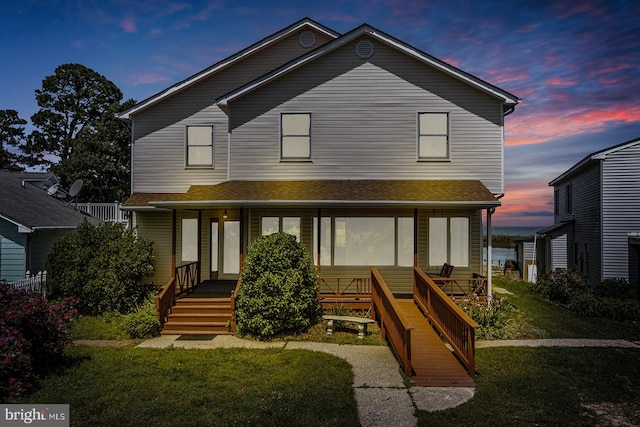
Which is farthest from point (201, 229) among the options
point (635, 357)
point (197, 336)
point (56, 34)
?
point (635, 357)

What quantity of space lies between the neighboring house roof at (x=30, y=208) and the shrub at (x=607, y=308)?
20.0m

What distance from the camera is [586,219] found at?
2073 cm

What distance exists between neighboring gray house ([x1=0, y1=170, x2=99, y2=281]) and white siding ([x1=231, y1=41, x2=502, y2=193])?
30.6 feet

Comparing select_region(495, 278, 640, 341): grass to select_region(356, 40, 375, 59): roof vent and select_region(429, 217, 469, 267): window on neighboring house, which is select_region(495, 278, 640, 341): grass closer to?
select_region(429, 217, 469, 267): window on neighboring house

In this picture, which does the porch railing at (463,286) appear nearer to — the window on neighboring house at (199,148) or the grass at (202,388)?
the grass at (202,388)

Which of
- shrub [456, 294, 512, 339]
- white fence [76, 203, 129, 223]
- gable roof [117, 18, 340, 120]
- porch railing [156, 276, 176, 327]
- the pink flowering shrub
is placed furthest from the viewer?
white fence [76, 203, 129, 223]

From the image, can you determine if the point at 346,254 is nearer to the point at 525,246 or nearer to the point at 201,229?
the point at 201,229

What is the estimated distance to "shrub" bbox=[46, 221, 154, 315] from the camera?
13.0 m

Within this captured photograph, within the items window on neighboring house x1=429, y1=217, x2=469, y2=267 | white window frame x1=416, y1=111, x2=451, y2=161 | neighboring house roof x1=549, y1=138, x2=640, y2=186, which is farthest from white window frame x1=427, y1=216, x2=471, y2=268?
neighboring house roof x1=549, y1=138, x2=640, y2=186

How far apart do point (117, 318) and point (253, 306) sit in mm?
5016

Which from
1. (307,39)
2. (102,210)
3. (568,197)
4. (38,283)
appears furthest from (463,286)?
(102,210)

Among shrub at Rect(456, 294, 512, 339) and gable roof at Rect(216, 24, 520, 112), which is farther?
gable roof at Rect(216, 24, 520, 112)

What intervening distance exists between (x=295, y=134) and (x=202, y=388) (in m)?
9.42

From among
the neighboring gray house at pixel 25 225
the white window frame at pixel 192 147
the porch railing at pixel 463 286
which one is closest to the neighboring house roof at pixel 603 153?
the porch railing at pixel 463 286
